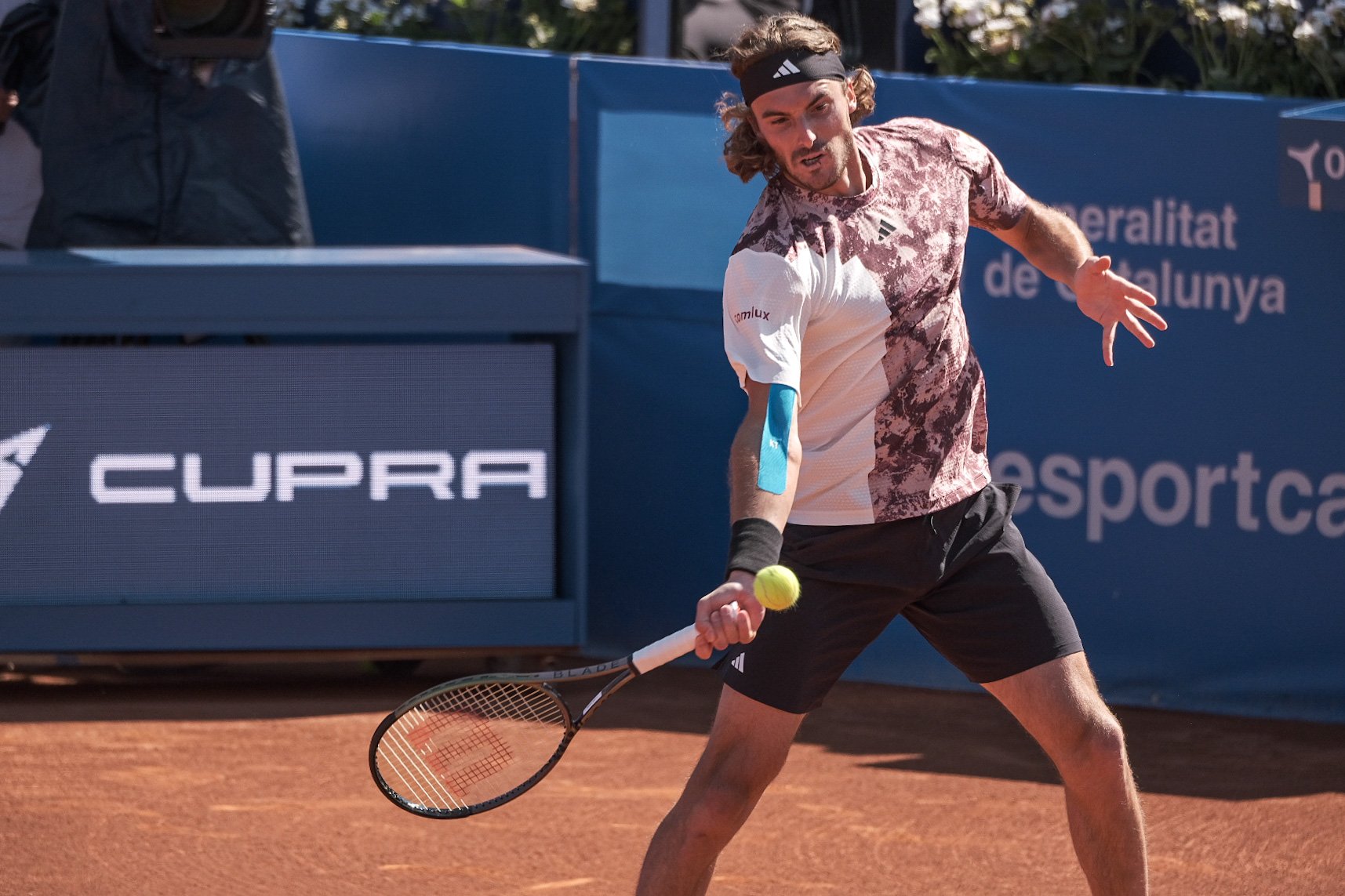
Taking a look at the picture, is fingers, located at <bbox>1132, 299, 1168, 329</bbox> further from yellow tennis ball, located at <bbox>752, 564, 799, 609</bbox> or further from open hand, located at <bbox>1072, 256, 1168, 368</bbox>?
yellow tennis ball, located at <bbox>752, 564, 799, 609</bbox>

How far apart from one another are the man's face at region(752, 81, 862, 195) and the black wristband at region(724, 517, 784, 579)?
712 mm

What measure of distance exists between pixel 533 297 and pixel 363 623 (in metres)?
1.30

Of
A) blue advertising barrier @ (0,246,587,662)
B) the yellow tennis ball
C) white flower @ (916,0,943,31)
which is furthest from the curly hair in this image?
white flower @ (916,0,943,31)

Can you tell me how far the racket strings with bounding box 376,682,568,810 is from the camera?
3.64m

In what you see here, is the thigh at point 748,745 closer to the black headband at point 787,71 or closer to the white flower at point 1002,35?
the black headband at point 787,71

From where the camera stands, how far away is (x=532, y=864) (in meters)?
4.73

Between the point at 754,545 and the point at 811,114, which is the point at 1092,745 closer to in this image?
the point at 754,545

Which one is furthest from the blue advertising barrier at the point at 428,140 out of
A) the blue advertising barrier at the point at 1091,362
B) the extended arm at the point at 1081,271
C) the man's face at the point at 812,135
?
the man's face at the point at 812,135

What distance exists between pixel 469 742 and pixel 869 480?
1004mm

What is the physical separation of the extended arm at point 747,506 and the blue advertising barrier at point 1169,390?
338 cm

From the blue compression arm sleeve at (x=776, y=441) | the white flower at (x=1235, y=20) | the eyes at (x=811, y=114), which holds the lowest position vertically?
the blue compression arm sleeve at (x=776, y=441)

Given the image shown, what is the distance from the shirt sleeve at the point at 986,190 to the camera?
12.1 ft

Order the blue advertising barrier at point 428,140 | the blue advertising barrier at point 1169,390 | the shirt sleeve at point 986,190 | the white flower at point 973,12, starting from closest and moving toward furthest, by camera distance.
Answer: the shirt sleeve at point 986,190 → the blue advertising barrier at point 1169,390 → the blue advertising barrier at point 428,140 → the white flower at point 973,12

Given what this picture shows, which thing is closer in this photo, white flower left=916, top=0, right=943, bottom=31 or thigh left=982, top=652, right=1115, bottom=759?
thigh left=982, top=652, right=1115, bottom=759
